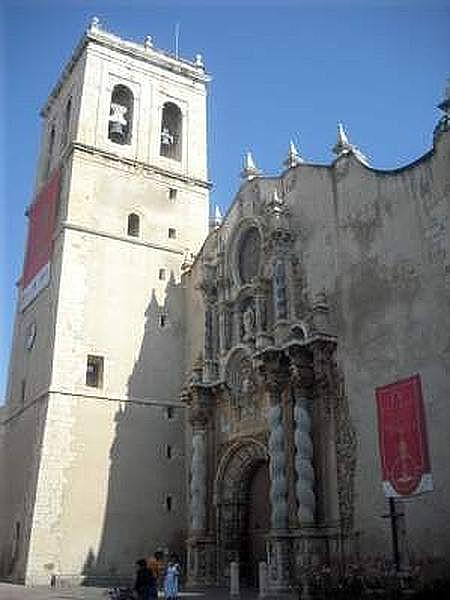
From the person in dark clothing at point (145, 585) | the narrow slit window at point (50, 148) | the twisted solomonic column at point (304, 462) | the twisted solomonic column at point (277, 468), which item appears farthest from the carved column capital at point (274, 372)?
the narrow slit window at point (50, 148)

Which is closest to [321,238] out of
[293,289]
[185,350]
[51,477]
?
[293,289]

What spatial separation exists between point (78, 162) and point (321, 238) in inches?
432

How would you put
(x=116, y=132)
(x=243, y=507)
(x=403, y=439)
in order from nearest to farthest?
1. (x=403, y=439)
2. (x=243, y=507)
3. (x=116, y=132)

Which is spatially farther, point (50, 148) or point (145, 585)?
point (50, 148)

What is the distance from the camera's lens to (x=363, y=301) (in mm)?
17656

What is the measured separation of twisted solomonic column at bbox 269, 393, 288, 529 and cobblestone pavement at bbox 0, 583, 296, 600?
1.93 m

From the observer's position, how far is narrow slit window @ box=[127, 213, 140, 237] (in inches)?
1053

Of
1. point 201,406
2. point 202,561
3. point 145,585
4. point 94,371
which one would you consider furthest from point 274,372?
point 145,585

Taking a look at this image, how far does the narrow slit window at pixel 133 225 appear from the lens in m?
26.8

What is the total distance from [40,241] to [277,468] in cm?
1393

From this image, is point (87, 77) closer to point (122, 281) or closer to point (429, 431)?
point (122, 281)

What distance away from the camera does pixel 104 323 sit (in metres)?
24.3

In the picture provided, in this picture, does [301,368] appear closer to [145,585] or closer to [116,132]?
[145,585]

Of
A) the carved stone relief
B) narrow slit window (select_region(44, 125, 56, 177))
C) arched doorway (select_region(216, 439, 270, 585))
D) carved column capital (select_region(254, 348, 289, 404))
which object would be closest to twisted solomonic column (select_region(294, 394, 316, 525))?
carved column capital (select_region(254, 348, 289, 404))
